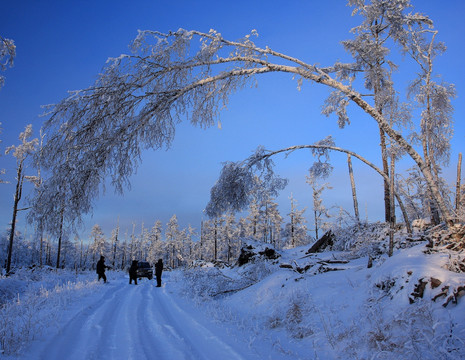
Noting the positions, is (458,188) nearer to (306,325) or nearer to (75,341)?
(306,325)

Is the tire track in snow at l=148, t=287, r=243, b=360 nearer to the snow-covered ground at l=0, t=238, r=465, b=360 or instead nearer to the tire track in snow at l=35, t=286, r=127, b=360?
the snow-covered ground at l=0, t=238, r=465, b=360

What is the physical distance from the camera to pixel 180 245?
246 feet

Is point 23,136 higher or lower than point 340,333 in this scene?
higher

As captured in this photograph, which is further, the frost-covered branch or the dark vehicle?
the dark vehicle

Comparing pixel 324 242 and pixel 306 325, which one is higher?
pixel 324 242

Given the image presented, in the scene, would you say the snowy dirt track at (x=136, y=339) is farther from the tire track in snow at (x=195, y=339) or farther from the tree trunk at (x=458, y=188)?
the tree trunk at (x=458, y=188)

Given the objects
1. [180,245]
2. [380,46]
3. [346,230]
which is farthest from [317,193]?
[180,245]

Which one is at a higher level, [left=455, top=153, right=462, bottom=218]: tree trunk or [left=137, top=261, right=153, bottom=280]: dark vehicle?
[left=455, top=153, right=462, bottom=218]: tree trunk

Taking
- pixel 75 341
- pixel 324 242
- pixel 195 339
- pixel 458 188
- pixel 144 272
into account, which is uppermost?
pixel 458 188

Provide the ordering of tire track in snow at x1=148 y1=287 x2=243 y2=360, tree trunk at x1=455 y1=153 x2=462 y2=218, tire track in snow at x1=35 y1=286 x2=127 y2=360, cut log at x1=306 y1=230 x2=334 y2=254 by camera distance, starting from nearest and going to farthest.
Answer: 1. tire track in snow at x1=35 y1=286 x2=127 y2=360
2. tire track in snow at x1=148 y1=287 x2=243 y2=360
3. tree trunk at x1=455 y1=153 x2=462 y2=218
4. cut log at x1=306 y1=230 x2=334 y2=254

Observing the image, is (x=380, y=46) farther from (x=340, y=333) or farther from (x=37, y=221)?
(x=37, y=221)

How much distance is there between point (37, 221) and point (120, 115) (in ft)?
6.89

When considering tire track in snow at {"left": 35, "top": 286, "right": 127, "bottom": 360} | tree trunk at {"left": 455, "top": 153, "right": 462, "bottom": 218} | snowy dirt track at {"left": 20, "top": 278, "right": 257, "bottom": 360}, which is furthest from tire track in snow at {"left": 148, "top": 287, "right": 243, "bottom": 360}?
tree trunk at {"left": 455, "top": 153, "right": 462, "bottom": 218}

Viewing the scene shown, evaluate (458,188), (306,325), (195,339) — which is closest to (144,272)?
(195,339)
